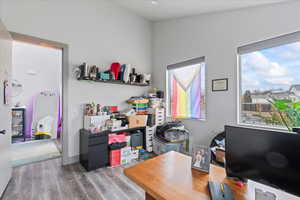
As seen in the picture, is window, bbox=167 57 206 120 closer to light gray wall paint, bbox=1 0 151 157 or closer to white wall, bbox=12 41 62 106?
light gray wall paint, bbox=1 0 151 157

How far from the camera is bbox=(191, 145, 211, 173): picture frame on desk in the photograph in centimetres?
111

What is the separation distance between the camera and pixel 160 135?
319 centimetres

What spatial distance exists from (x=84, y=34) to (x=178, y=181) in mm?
3210

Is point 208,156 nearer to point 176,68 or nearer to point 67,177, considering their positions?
point 67,177

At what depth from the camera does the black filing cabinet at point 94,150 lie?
8.28 feet

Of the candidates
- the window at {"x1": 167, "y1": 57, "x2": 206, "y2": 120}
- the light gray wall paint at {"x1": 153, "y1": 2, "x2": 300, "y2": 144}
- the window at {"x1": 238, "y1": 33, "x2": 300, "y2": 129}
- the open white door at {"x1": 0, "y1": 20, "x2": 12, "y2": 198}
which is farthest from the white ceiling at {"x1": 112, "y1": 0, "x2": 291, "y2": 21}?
the open white door at {"x1": 0, "y1": 20, "x2": 12, "y2": 198}

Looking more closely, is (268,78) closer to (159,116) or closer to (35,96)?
(159,116)

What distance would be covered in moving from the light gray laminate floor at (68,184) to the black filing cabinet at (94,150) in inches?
4.5

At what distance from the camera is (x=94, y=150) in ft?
8.39

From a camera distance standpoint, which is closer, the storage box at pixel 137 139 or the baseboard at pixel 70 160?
the baseboard at pixel 70 160

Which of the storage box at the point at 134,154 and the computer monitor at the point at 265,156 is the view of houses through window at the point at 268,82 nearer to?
the computer monitor at the point at 265,156

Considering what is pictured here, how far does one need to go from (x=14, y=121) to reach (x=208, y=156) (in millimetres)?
5541

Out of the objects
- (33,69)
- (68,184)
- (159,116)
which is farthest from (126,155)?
(33,69)

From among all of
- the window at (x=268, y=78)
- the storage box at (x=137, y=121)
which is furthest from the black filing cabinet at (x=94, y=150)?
the window at (x=268, y=78)
